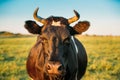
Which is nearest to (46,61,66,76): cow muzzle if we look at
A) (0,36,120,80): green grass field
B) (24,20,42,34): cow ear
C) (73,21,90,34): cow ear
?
(24,20,42,34): cow ear

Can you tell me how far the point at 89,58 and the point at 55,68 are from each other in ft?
22.5

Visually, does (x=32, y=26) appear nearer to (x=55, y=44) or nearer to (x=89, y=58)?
(x=55, y=44)

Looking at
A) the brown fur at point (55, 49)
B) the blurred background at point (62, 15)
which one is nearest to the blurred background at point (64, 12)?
the blurred background at point (62, 15)

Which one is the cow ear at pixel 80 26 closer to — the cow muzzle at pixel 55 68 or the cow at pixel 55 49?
the cow at pixel 55 49

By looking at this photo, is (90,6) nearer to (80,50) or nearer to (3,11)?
(3,11)

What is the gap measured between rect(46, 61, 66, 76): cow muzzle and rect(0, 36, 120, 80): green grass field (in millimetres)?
3850

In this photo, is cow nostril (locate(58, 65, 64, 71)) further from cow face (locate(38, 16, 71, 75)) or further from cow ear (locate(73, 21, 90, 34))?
cow ear (locate(73, 21, 90, 34))

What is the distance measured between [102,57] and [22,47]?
233cm

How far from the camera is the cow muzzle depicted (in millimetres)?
4590

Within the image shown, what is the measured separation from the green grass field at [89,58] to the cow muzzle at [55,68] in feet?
12.6

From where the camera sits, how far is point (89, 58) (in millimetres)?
11414

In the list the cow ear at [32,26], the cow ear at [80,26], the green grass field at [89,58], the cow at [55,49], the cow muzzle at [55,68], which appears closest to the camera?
the cow muzzle at [55,68]

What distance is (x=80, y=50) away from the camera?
6602 millimetres

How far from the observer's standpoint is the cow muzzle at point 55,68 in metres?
4.59
